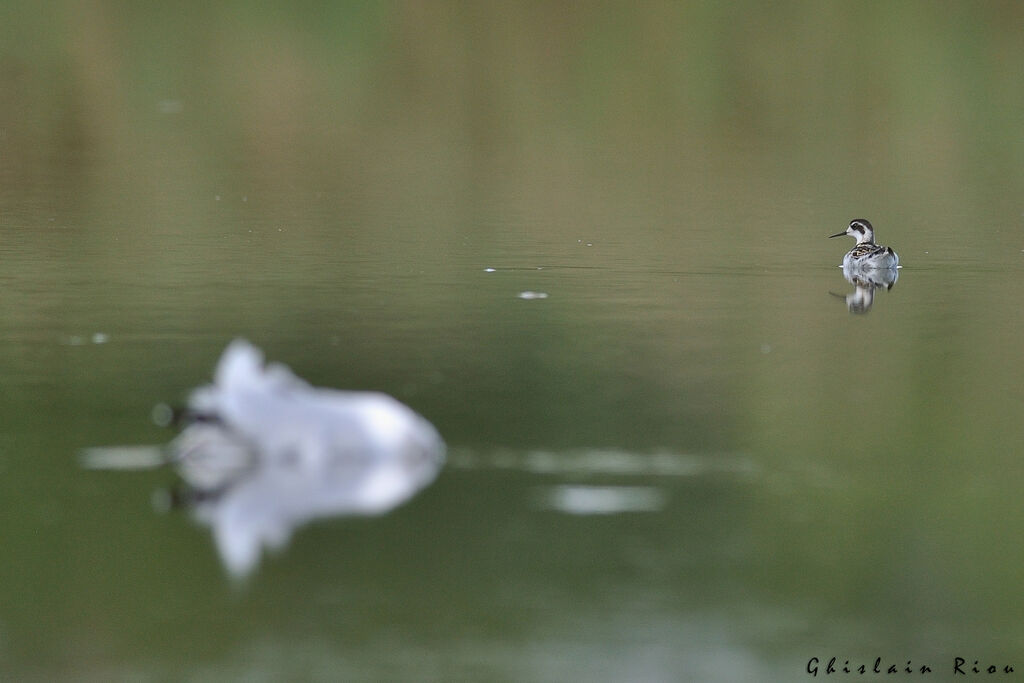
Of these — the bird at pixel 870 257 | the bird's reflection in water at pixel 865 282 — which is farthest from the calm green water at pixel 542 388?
the bird at pixel 870 257

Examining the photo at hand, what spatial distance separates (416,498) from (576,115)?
2436cm

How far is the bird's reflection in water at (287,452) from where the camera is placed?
8.85 metres

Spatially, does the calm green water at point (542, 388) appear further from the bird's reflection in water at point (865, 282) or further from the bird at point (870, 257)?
the bird at point (870, 257)

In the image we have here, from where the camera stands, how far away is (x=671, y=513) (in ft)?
28.9

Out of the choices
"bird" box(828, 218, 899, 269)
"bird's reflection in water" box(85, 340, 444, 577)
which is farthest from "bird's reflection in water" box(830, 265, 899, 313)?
"bird's reflection in water" box(85, 340, 444, 577)

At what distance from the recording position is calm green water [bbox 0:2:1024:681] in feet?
24.9

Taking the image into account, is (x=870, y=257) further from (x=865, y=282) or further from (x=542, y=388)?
(x=542, y=388)

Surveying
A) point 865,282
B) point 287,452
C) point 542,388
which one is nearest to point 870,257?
point 865,282

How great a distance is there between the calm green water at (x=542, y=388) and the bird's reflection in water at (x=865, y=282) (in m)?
0.14

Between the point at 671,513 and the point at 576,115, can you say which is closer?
the point at 671,513

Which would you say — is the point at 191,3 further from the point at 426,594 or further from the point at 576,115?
the point at 426,594

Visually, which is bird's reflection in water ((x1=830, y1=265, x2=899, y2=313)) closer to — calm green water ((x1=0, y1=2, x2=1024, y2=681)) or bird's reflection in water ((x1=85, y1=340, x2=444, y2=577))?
calm green water ((x1=0, y1=2, x2=1024, y2=681))

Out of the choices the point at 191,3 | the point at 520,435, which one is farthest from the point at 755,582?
the point at 191,3

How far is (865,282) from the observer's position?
16.2 metres
